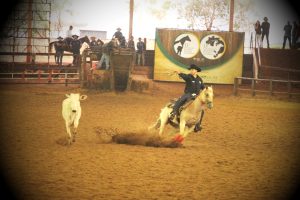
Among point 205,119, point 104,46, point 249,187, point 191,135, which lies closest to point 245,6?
point 104,46

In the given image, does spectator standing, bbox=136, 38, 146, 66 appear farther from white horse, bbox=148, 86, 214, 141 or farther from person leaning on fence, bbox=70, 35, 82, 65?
white horse, bbox=148, 86, 214, 141

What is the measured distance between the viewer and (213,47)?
89.5ft

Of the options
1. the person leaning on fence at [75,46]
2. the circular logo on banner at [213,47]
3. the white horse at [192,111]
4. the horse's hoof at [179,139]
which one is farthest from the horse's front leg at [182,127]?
the person leaning on fence at [75,46]

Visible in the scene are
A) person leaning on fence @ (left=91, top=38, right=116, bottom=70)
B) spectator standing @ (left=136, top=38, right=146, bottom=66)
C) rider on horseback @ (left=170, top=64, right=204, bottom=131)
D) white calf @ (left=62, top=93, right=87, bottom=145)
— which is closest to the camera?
white calf @ (left=62, top=93, right=87, bottom=145)

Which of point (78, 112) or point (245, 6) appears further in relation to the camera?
point (245, 6)

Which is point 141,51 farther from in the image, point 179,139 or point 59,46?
point 179,139

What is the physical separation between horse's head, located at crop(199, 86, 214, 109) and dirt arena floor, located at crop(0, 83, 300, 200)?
107 cm

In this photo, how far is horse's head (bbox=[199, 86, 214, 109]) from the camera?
39.1ft

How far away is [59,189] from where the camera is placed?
773cm

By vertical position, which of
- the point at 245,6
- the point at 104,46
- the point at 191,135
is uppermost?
the point at 245,6

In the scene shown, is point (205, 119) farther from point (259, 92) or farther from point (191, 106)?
point (259, 92)

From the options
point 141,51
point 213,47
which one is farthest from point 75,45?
point 213,47

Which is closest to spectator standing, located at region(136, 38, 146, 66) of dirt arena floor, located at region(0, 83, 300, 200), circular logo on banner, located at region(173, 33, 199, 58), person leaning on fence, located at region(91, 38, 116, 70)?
circular logo on banner, located at region(173, 33, 199, 58)

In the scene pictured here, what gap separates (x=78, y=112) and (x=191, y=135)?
3623 millimetres
